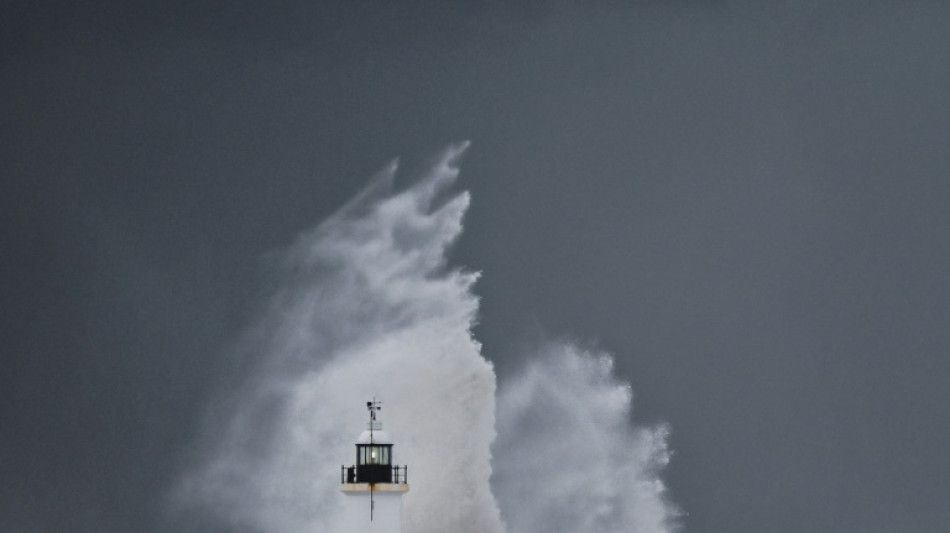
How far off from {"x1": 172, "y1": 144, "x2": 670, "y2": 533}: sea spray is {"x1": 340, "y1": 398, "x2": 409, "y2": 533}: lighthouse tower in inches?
173

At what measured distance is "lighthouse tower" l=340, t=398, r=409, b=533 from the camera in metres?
70.2

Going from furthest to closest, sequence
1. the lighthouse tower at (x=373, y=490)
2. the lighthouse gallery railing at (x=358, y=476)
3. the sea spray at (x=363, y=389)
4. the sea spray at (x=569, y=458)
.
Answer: the sea spray at (x=569, y=458) → the sea spray at (x=363, y=389) → the lighthouse gallery railing at (x=358, y=476) → the lighthouse tower at (x=373, y=490)

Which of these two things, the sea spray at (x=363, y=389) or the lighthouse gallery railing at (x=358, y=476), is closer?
the lighthouse gallery railing at (x=358, y=476)

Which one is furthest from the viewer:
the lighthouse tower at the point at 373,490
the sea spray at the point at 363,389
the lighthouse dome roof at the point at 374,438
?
the sea spray at the point at 363,389

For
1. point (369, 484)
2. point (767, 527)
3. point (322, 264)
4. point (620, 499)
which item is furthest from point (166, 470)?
point (369, 484)

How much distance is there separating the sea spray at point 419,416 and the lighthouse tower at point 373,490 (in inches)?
173

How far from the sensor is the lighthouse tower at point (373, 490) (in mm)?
70250

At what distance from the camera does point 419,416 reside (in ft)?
252

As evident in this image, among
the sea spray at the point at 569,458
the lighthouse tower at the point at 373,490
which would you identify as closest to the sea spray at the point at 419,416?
the sea spray at the point at 569,458

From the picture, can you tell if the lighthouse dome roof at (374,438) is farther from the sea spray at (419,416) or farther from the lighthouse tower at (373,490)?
the sea spray at (419,416)

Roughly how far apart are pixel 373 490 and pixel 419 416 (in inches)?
261

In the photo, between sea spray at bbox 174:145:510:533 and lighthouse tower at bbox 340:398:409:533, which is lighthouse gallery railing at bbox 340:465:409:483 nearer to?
lighthouse tower at bbox 340:398:409:533

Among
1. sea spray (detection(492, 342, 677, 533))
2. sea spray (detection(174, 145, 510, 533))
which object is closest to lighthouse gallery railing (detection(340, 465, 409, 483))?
sea spray (detection(174, 145, 510, 533))

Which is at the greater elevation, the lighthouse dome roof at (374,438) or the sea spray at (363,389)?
the sea spray at (363,389)
